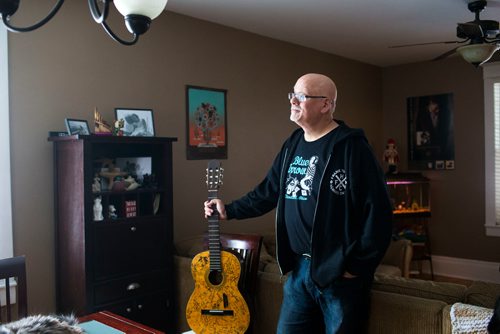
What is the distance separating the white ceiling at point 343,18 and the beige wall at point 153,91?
0.65 ft

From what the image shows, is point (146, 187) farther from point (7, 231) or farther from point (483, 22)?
point (483, 22)

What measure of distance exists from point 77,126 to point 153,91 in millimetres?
791

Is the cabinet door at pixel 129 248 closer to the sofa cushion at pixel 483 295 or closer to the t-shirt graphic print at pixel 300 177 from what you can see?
the t-shirt graphic print at pixel 300 177

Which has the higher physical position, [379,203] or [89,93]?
[89,93]

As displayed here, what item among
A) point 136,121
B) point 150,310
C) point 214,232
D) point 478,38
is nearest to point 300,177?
point 214,232

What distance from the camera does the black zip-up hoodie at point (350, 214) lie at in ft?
6.34

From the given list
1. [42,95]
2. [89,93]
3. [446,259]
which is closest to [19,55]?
[42,95]

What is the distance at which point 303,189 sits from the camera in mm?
2096

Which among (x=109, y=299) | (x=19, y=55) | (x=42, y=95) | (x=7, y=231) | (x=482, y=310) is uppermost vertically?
(x=19, y=55)

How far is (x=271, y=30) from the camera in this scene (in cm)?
443

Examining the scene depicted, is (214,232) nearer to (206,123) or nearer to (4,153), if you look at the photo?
(4,153)

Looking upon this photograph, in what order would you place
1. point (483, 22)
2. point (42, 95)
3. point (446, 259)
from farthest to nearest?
point (446, 259) → point (483, 22) → point (42, 95)

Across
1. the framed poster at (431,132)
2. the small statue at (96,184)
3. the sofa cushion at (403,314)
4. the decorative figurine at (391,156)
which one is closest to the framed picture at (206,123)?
the small statue at (96,184)

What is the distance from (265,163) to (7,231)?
2422mm
